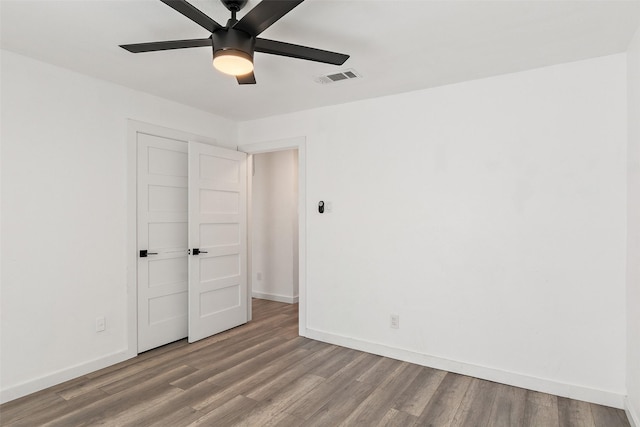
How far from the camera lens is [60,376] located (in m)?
2.85

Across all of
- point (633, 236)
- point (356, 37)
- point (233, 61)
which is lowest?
point (633, 236)

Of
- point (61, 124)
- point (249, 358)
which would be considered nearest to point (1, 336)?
point (61, 124)

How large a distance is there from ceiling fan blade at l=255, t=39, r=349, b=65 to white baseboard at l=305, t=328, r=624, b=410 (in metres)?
2.65

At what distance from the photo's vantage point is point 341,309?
3758 millimetres

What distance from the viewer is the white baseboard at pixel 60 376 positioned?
8.50 feet

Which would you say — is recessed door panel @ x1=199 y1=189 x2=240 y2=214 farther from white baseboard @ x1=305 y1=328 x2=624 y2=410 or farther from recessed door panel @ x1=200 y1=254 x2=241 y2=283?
white baseboard @ x1=305 y1=328 x2=624 y2=410

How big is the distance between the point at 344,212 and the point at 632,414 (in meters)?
2.63

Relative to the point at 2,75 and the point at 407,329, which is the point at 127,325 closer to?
the point at 2,75

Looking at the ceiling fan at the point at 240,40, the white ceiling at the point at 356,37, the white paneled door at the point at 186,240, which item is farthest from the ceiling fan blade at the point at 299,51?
the white paneled door at the point at 186,240

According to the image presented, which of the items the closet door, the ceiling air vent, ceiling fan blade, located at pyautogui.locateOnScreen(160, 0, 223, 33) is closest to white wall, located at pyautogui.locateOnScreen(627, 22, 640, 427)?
the ceiling air vent

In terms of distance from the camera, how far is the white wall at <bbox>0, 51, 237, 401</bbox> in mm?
2625

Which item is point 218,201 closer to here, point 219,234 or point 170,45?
point 219,234

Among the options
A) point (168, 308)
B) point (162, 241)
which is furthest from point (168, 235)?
point (168, 308)

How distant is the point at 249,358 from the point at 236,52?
8.83ft
